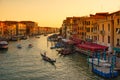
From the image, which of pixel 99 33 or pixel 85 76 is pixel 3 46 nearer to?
pixel 99 33

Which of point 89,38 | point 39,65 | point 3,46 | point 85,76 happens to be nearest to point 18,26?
point 3,46

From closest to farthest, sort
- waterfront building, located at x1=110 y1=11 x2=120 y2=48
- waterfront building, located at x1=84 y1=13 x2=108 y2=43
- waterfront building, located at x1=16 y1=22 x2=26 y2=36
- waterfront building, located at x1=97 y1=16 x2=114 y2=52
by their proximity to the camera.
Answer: waterfront building, located at x1=110 y1=11 x2=120 y2=48 → waterfront building, located at x1=97 y1=16 x2=114 y2=52 → waterfront building, located at x1=84 y1=13 x2=108 y2=43 → waterfront building, located at x1=16 y1=22 x2=26 y2=36

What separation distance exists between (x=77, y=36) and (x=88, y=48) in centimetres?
2404

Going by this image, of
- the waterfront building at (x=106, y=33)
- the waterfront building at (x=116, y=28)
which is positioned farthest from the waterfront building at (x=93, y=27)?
the waterfront building at (x=116, y=28)

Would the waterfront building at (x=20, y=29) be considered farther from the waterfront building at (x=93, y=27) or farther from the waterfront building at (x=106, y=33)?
the waterfront building at (x=106, y=33)

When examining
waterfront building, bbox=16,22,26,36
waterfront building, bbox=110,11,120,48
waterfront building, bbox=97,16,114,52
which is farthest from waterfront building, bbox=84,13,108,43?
waterfront building, bbox=16,22,26,36

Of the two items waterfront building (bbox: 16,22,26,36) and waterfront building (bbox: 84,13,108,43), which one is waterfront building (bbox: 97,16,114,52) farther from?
waterfront building (bbox: 16,22,26,36)

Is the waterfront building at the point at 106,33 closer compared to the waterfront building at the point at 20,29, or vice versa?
the waterfront building at the point at 106,33

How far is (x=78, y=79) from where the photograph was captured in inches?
1169

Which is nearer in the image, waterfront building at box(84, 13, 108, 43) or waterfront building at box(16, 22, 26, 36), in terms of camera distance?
waterfront building at box(84, 13, 108, 43)

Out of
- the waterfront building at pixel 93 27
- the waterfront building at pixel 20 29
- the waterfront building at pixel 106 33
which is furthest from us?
the waterfront building at pixel 20 29

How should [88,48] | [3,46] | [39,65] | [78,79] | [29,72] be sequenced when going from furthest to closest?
[3,46] < [88,48] < [39,65] < [29,72] < [78,79]

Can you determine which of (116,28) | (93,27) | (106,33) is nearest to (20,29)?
(93,27)

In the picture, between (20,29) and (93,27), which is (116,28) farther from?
(20,29)
